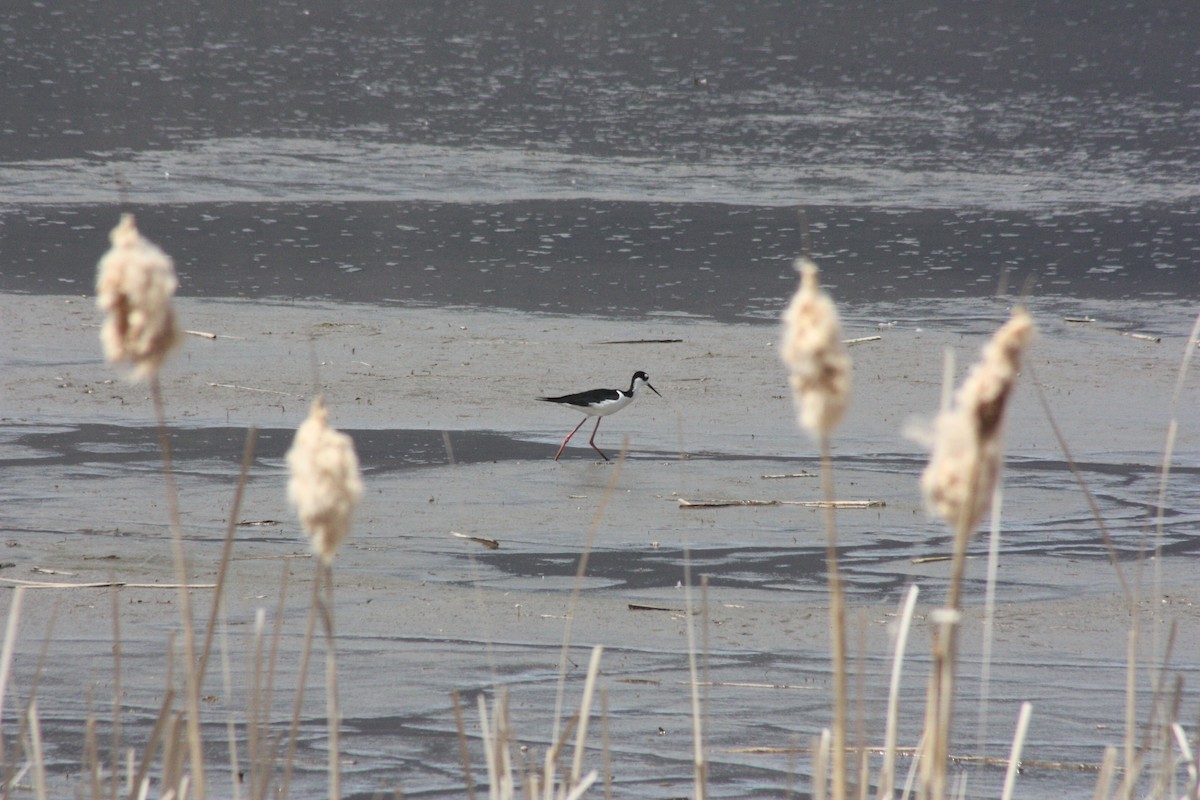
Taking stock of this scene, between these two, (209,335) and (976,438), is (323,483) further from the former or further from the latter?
(209,335)

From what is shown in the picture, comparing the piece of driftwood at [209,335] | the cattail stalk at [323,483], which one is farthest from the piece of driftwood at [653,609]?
the piece of driftwood at [209,335]

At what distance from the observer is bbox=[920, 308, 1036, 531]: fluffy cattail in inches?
54.0

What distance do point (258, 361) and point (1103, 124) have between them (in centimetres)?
1537

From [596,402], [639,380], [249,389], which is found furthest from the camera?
[249,389]

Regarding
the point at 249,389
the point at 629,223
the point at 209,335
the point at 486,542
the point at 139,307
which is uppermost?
the point at 629,223

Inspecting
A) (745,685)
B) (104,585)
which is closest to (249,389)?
(104,585)

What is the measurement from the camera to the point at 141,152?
1880 cm

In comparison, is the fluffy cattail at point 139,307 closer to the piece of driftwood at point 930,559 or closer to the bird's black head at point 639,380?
the piece of driftwood at point 930,559

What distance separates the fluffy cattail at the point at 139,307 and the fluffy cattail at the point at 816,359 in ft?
2.04

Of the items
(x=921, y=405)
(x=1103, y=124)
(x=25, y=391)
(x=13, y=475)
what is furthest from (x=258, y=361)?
(x=1103, y=124)

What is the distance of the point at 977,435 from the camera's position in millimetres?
1402

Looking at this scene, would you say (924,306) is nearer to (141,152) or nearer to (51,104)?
(141,152)

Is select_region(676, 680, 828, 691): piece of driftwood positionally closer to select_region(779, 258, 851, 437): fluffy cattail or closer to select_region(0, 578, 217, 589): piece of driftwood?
select_region(0, 578, 217, 589): piece of driftwood

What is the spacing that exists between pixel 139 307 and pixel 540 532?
6075 mm
